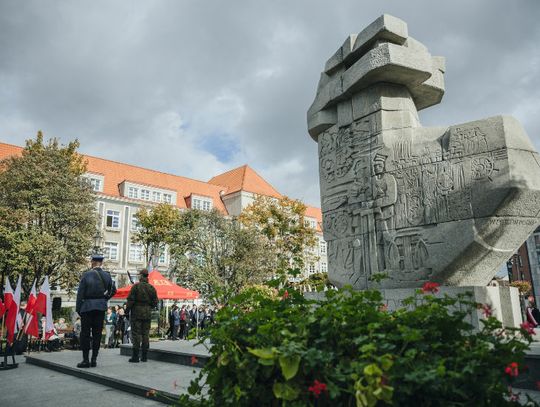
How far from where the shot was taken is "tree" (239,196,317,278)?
3334 centimetres

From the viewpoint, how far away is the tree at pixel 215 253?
28.2 metres

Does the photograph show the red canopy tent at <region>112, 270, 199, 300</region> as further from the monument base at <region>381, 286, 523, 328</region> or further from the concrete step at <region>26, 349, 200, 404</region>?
the monument base at <region>381, 286, 523, 328</region>

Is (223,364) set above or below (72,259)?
below

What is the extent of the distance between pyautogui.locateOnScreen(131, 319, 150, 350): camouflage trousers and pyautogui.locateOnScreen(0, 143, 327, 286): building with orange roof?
1110 inches

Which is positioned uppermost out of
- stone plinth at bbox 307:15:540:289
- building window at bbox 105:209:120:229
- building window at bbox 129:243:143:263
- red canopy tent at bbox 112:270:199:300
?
building window at bbox 105:209:120:229

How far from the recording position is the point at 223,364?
2.26 m

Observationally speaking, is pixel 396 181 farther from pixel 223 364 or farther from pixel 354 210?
pixel 223 364

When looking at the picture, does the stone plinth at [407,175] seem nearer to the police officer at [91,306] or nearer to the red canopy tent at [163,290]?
the police officer at [91,306]

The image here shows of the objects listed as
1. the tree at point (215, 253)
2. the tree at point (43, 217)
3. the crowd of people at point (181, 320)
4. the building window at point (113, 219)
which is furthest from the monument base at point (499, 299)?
the building window at point (113, 219)

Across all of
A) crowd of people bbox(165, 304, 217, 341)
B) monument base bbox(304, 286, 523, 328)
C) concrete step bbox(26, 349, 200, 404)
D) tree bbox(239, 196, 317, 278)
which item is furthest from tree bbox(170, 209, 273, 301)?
monument base bbox(304, 286, 523, 328)

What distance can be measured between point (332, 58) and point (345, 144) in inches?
69.7

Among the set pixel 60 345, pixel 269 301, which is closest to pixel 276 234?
pixel 60 345

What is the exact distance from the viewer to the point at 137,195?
42469 mm

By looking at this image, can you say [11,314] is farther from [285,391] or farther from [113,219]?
[113,219]
